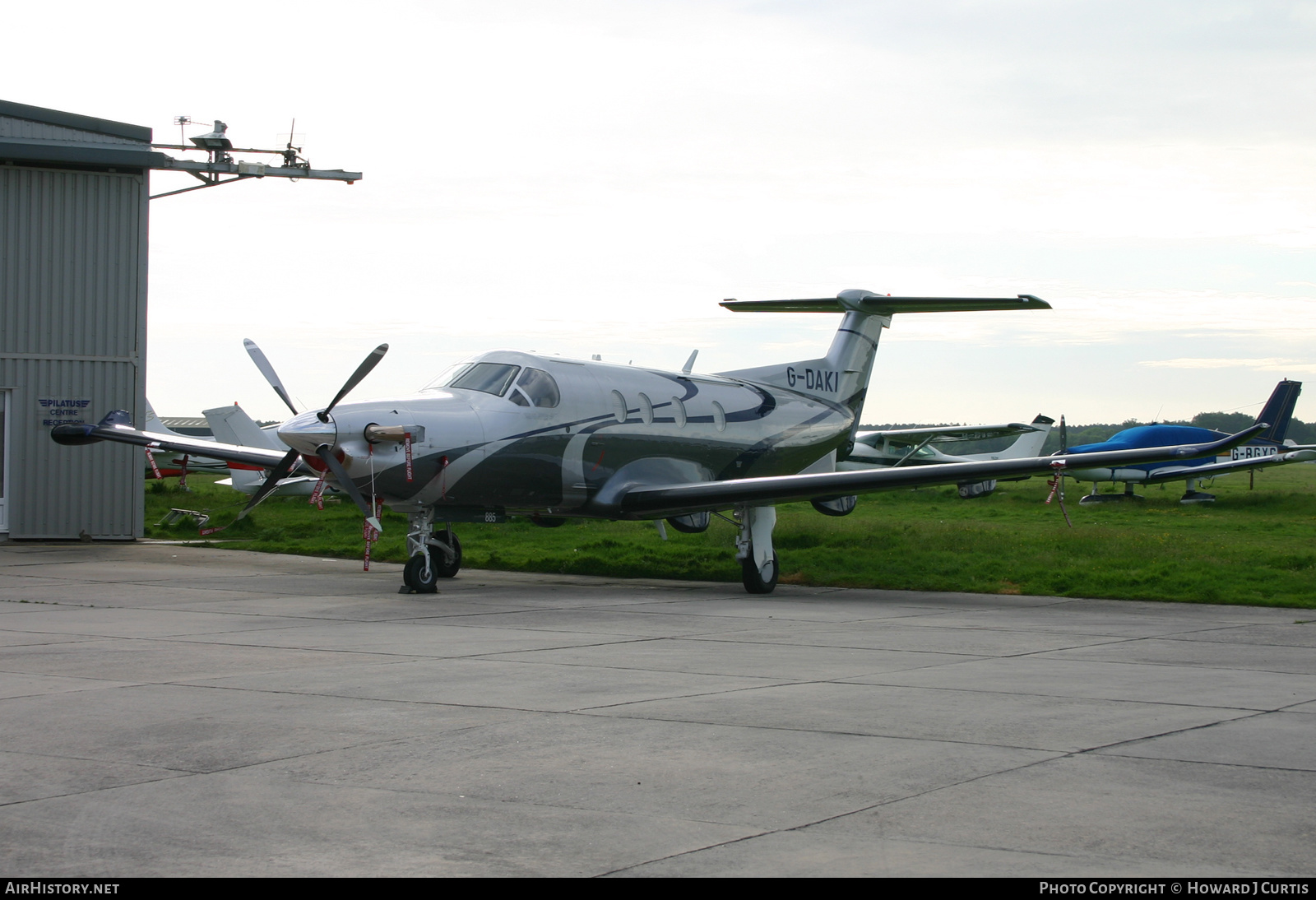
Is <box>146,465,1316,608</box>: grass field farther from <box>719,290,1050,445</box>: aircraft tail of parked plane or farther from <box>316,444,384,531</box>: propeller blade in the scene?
<box>316,444,384,531</box>: propeller blade

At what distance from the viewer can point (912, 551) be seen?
21.4m

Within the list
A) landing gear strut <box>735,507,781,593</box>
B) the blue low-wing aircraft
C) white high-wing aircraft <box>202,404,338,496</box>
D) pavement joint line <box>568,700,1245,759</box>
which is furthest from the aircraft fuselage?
the blue low-wing aircraft

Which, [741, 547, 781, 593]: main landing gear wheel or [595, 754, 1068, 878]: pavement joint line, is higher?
[595, 754, 1068, 878]: pavement joint line

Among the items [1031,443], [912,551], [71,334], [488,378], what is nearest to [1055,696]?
[488,378]

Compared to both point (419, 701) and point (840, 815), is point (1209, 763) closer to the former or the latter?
point (840, 815)

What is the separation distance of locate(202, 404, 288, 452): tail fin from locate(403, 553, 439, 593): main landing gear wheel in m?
14.2

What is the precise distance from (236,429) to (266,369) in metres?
14.3

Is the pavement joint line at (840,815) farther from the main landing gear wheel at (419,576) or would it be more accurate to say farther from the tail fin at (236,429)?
the tail fin at (236,429)

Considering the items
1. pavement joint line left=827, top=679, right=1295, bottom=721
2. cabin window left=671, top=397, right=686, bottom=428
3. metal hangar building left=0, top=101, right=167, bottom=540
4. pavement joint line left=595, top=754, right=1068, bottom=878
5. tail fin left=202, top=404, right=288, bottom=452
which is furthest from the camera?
tail fin left=202, top=404, right=288, bottom=452

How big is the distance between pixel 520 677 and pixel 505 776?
3061 millimetres

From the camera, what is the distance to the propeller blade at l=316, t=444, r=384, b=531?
14.8 m

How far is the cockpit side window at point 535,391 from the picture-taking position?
1673cm

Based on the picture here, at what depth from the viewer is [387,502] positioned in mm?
15805
